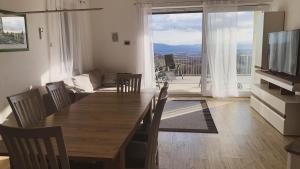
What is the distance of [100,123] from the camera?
2025 mm

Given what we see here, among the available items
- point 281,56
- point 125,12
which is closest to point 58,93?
point 281,56

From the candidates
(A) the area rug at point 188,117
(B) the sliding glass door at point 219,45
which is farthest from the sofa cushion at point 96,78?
(A) the area rug at point 188,117

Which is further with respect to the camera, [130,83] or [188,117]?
[188,117]

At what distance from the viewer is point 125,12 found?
639cm

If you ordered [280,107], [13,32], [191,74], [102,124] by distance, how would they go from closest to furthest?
1. [102,124]
2. [13,32]
3. [280,107]
4. [191,74]

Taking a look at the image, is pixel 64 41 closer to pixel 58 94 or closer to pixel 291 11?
pixel 58 94

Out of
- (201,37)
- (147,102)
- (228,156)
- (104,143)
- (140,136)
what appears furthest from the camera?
(201,37)

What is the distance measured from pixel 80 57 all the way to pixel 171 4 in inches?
97.2

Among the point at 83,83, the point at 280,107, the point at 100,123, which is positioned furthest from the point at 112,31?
the point at 100,123

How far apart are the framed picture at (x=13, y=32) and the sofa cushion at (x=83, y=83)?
1.21 m

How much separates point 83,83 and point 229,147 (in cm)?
→ 310

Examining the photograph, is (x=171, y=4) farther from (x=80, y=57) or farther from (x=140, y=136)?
(x=140, y=136)

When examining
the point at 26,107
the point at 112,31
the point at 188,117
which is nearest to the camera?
the point at 26,107

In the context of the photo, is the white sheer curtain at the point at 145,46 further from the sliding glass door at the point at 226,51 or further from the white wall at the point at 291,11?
the white wall at the point at 291,11
